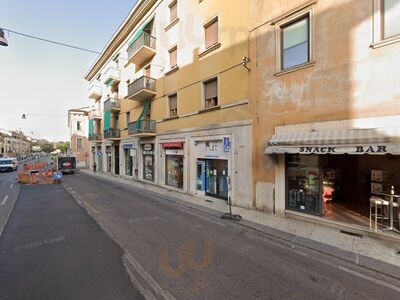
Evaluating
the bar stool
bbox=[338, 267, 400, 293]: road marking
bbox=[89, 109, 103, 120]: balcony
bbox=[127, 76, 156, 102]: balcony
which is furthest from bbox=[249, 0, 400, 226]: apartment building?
bbox=[89, 109, 103, 120]: balcony

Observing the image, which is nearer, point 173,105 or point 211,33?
point 211,33

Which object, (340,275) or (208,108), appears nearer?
(340,275)

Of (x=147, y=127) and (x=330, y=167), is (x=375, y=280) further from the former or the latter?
(x=147, y=127)

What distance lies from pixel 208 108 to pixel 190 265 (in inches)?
310

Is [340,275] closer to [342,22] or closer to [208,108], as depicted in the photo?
[342,22]

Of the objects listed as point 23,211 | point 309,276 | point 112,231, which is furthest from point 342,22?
point 23,211

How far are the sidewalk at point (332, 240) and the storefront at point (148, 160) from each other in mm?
9585

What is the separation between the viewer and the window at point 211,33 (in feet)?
35.7

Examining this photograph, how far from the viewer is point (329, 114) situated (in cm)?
670

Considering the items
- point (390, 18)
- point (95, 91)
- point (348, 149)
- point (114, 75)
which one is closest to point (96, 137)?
point (95, 91)

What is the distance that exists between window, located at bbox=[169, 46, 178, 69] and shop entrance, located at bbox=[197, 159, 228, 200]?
6.56m

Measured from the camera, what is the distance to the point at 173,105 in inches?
560

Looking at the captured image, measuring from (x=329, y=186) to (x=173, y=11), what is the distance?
13362 mm

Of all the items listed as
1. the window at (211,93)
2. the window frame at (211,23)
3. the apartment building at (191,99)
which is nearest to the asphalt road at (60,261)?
the apartment building at (191,99)
